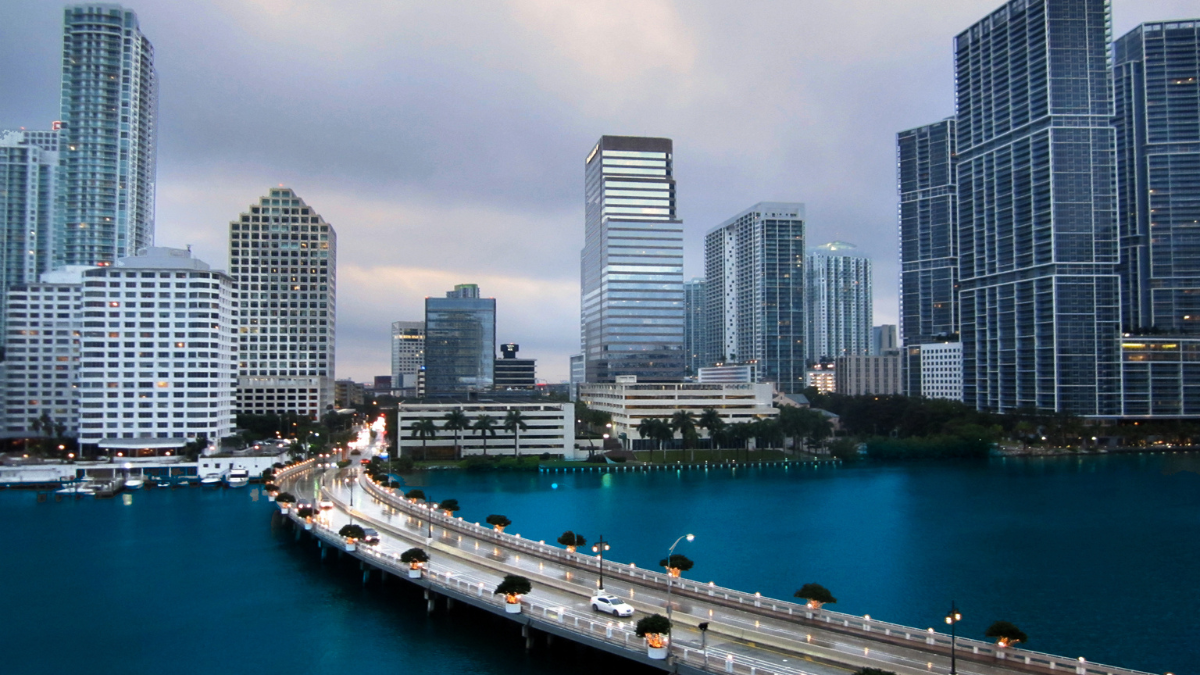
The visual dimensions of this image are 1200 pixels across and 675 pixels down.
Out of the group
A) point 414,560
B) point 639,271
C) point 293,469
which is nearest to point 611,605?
point 414,560

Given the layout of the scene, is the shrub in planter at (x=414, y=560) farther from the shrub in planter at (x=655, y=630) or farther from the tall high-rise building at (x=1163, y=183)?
the tall high-rise building at (x=1163, y=183)

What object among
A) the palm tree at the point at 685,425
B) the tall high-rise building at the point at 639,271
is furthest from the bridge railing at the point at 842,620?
the tall high-rise building at the point at 639,271

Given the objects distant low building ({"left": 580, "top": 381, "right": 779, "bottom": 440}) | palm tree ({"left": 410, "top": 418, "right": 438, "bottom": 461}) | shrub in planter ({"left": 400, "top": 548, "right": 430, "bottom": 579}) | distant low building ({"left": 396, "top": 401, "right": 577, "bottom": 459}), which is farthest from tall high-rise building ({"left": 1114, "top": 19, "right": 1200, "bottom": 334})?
shrub in planter ({"left": 400, "top": 548, "right": 430, "bottom": 579})

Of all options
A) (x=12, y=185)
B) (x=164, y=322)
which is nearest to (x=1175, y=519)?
(x=164, y=322)

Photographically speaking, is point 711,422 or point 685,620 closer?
point 685,620

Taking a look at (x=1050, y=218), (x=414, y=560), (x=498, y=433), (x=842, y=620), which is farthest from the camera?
(x=1050, y=218)

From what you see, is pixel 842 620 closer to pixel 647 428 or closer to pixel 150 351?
pixel 647 428
